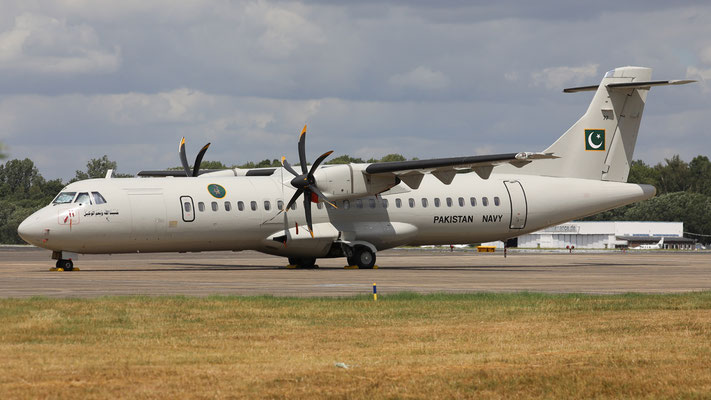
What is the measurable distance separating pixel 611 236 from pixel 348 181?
85.7 m

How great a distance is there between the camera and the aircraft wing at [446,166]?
3469 cm

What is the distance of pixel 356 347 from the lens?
14.3 metres

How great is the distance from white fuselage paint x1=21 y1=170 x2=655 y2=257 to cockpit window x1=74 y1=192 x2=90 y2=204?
21cm

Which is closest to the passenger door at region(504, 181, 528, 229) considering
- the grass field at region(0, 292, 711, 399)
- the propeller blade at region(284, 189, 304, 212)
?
the propeller blade at region(284, 189, 304, 212)

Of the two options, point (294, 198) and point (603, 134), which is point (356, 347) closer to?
point (294, 198)

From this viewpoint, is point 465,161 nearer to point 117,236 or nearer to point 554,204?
point 554,204

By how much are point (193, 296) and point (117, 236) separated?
13.4 metres

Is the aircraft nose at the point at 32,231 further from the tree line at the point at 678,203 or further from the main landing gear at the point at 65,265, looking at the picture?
the tree line at the point at 678,203

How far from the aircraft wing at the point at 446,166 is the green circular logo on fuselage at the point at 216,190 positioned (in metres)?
5.57

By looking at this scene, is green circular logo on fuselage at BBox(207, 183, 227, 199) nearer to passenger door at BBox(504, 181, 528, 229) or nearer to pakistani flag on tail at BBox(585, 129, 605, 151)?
passenger door at BBox(504, 181, 528, 229)

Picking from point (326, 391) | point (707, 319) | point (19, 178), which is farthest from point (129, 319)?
point (19, 178)

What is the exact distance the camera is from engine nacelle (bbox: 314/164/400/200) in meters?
37.0

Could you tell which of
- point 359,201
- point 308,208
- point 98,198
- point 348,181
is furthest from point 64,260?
point 359,201

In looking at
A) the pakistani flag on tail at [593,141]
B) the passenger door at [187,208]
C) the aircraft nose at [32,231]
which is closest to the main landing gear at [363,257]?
the passenger door at [187,208]
